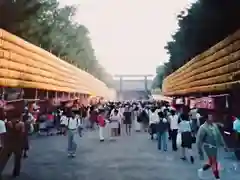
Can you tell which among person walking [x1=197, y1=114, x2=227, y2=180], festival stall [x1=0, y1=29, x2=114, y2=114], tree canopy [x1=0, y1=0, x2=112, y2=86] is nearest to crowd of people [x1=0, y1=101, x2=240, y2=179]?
person walking [x1=197, y1=114, x2=227, y2=180]

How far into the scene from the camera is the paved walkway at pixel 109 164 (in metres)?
7.55

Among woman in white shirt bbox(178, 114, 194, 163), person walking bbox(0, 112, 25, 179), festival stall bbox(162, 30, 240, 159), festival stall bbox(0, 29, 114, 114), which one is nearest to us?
person walking bbox(0, 112, 25, 179)

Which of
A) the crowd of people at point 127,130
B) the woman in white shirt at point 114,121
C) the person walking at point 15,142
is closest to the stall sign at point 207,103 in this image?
the crowd of people at point 127,130

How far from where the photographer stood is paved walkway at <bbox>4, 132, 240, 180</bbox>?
755cm

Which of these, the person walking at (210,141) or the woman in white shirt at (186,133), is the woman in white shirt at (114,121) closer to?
the woman in white shirt at (186,133)

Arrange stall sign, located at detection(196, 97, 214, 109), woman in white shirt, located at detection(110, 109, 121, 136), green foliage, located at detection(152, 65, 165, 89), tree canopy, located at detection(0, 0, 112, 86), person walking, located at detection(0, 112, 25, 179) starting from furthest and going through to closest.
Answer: green foliage, located at detection(152, 65, 165, 89) → tree canopy, located at detection(0, 0, 112, 86) → woman in white shirt, located at detection(110, 109, 121, 136) → stall sign, located at detection(196, 97, 214, 109) → person walking, located at detection(0, 112, 25, 179)

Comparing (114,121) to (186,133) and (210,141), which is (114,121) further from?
(210,141)

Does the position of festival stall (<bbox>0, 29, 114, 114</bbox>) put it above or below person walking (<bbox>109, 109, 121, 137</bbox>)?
above

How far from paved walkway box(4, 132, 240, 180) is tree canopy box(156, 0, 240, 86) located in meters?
3.53

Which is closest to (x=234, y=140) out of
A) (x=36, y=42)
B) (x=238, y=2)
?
(x=238, y=2)

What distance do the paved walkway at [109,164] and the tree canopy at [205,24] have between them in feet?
11.6

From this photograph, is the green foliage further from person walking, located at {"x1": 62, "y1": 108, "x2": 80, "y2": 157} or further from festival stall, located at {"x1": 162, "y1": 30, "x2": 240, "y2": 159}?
person walking, located at {"x1": 62, "y1": 108, "x2": 80, "y2": 157}

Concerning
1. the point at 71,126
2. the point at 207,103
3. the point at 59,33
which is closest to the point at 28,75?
the point at 71,126

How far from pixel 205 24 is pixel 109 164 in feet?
23.5
